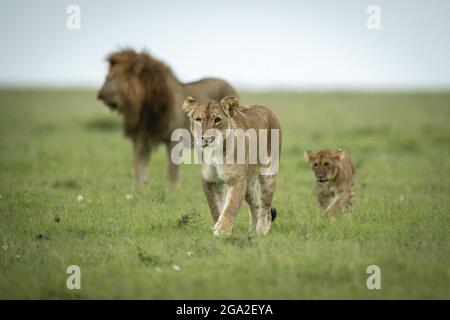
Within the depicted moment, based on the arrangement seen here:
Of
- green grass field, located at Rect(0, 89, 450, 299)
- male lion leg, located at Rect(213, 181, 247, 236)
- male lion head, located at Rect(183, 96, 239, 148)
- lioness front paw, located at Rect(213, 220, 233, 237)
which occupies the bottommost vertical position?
green grass field, located at Rect(0, 89, 450, 299)

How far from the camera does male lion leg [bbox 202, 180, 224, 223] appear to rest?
874 cm

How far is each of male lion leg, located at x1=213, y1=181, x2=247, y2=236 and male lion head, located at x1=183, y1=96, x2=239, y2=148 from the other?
0.56 metres

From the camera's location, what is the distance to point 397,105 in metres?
39.2

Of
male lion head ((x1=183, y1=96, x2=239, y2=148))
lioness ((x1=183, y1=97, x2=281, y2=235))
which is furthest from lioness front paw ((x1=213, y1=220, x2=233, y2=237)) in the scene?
male lion head ((x1=183, y1=96, x2=239, y2=148))

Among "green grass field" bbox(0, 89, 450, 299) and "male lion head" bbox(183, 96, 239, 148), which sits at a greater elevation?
"male lion head" bbox(183, 96, 239, 148)

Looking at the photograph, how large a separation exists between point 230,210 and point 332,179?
234 cm

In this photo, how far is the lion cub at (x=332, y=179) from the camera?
33.4ft

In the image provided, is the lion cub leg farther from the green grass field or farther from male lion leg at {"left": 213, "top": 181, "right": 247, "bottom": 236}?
male lion leg at {"left": 213, "top": 181, "right": 247, "bottom": 236}

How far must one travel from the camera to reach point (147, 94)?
13.8 metres

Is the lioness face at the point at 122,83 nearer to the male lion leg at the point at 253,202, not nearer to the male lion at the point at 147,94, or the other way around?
the male lion at the point at 147,94

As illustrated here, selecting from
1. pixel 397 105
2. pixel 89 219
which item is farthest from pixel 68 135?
pixel 397 105
